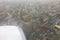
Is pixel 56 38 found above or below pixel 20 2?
below

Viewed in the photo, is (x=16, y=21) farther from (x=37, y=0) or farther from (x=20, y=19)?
(x=37, y=0)

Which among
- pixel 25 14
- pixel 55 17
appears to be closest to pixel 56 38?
pixel 55 17

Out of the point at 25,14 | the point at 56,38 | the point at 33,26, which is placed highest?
the point at 25,14

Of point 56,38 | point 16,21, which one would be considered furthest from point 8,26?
point 56,38

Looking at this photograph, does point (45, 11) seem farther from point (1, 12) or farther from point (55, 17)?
point (1, 12)

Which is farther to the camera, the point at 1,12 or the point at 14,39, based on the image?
the point at 1,12

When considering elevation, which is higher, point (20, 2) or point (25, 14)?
point (20, 2)

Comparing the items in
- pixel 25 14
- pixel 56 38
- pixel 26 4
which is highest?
pixel 26 4

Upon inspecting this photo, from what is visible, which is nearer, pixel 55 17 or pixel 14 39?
pixel 14 39
